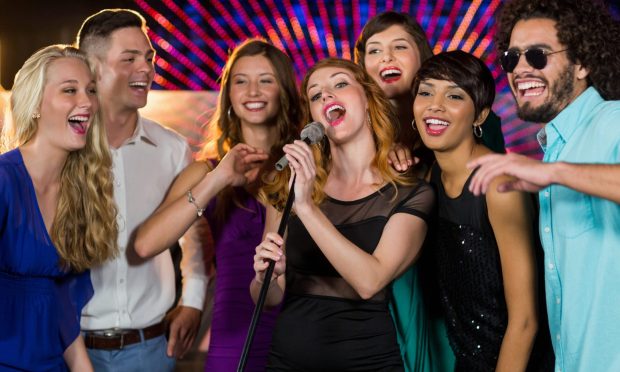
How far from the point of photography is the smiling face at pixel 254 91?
321cm

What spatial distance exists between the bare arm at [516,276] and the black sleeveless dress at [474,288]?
0.07m

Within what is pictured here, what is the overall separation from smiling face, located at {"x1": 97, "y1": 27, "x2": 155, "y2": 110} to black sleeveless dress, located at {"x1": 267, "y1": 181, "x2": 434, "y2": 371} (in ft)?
3.02

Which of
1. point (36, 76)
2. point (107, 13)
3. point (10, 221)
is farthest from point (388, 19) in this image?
point (10, 221)

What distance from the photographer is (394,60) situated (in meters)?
3.26

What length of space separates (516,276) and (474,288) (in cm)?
15

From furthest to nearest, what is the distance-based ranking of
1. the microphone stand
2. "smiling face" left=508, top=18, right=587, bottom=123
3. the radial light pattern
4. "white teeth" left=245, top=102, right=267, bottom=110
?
the radial light pattern
"white teeth" left=245, top=102, right=267, bottom=110
"smiling face" left=508, top=18, right=587, bottom=123
the microphone stand

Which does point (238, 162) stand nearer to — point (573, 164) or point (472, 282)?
point (472, 282)

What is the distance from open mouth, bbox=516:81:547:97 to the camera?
8.05 feet

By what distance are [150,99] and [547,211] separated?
349cm

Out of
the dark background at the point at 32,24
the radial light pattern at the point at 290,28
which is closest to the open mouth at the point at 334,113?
the radial light pattern at the point at 290,28

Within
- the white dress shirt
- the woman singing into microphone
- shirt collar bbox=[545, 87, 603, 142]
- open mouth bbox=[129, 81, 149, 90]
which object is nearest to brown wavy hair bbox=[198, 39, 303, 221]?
the white dress shirt

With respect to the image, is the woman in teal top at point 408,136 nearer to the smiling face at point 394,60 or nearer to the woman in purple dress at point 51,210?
the smiling face at point 394,60

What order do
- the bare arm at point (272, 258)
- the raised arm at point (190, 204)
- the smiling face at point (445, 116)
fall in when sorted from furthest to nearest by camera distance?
the raised arm at point (190, 204)
the smiling face at point (445, 116)
the bare arm at point (272, 258)

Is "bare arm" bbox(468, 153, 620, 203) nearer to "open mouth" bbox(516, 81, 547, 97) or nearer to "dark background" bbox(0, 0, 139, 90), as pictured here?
"open mouth" bbox(516, 81, 547, 97)
